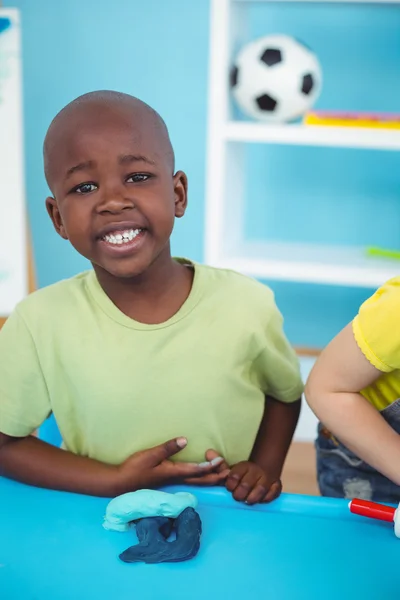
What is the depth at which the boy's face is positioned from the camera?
0.81m

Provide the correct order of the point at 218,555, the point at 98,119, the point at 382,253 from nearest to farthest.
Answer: the point at 218,555 < the point at 98,119 < the point at 382,253

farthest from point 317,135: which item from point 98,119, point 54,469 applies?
point 54,469

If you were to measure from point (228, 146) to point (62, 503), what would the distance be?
1.31 metres

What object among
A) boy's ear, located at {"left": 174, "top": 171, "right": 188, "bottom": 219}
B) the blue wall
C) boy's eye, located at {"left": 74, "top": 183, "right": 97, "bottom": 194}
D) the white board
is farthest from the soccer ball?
boy's eye, located at {"left": 74, "top": 183, "right": 97, "bottom": 194}

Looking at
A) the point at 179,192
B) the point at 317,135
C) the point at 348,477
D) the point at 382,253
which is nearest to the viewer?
the point at 179,192

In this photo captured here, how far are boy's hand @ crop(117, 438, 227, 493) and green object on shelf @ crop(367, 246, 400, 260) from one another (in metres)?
1.30

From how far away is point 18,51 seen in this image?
2084 mm

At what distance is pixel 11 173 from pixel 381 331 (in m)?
1.55

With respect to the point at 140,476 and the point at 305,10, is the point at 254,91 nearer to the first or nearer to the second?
the point at 305,10

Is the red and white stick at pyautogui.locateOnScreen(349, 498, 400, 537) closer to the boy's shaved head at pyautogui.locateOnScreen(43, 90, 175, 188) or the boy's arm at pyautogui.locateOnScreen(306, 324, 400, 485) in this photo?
the boy's arm at pyautogui.locateOnScreen(306, 324, 400, 485)

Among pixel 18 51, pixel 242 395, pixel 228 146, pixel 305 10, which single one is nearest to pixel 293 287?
pixel 228 146

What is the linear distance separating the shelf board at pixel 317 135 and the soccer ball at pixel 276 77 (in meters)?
0.05

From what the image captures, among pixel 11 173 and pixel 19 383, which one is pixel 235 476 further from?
pixel 11 173

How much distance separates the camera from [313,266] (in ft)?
6.36
